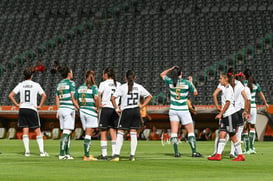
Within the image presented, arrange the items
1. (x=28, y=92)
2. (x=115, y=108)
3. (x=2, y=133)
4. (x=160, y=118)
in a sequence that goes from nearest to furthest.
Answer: (x=115, y=108), (x=28, y=92), (x=160, y=118), (x=2, y=133)

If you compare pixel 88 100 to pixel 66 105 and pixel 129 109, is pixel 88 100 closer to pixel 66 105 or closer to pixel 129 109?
pixel 66 105

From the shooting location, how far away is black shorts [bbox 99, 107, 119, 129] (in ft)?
42.8

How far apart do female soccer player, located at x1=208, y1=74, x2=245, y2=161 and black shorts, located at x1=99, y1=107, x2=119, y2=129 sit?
→ 2414mm

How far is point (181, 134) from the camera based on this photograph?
28344mm

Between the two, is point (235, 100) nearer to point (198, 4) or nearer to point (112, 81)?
point (112, 81)

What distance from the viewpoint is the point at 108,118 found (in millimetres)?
13148

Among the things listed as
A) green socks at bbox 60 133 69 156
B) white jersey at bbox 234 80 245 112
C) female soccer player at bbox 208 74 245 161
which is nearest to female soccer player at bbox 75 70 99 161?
green socks at bbox 60 133 69 156

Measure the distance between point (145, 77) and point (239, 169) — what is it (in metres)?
24.5

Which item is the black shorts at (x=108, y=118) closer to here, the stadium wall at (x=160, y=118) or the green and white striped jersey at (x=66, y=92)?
the green and white striped jersey at (x=66, y=92)

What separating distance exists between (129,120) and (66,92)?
5.80 ft

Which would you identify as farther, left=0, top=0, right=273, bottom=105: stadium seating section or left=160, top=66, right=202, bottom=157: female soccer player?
left=0, top=0, right=273, bottom=105: stadium seating section

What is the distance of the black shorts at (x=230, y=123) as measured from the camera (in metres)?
12.6

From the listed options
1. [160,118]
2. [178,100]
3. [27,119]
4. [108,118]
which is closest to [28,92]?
[27,119]

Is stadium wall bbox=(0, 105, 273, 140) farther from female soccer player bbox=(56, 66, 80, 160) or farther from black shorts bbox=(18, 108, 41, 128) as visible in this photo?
female soccer player bbox=(56, 66, 80, 160)
